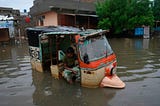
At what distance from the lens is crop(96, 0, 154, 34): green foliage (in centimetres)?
2892

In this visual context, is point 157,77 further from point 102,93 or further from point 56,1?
point 56,1

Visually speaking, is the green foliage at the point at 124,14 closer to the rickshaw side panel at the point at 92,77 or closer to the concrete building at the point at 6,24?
the concrete building at the point at 6,24

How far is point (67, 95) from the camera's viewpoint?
25.4 ft

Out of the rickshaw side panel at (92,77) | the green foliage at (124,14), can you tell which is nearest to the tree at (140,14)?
the green foliage at (124,14)

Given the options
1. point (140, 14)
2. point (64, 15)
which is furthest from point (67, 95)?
point (140, 14)

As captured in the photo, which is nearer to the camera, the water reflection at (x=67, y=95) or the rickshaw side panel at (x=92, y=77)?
the water reflection at (x=67, y=95)

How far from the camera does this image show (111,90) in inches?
309

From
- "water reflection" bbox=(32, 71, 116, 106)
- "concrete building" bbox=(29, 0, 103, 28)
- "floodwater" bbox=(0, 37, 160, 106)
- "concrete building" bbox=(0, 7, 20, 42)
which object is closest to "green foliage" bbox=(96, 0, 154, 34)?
"concrete building" bbox=(29, 0, 103, 28)

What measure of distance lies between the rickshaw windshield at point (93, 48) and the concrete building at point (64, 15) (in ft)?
70.7

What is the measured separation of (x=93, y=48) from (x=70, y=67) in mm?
1651

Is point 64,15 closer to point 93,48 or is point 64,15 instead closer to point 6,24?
point 6,24

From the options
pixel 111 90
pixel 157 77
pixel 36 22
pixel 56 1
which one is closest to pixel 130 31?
pixel 56 1

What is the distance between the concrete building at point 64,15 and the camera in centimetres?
3002

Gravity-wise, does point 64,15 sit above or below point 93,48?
above
